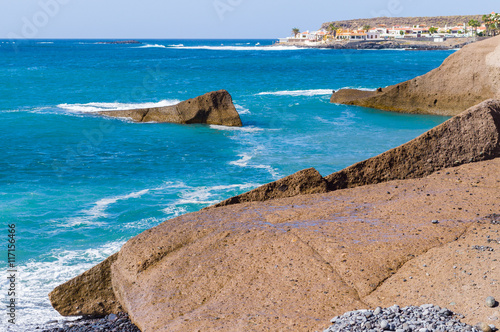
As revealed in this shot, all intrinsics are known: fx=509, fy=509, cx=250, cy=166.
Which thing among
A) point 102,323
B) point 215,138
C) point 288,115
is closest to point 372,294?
point 102,323

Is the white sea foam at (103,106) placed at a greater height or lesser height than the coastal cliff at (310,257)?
lesser

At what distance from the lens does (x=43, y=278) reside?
8.42 m

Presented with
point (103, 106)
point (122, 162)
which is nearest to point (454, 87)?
point (122, 162)

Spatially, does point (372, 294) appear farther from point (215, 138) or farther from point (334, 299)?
point (215, 138)

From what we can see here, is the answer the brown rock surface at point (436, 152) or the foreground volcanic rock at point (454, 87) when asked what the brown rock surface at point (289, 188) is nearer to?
the brown rock surface at point (436, 152)

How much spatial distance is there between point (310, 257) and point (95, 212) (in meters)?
7.17

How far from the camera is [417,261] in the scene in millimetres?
5750

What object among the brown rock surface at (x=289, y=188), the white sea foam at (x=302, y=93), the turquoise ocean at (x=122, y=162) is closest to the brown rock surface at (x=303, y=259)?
the brown rock surface at (x=289, y=188)

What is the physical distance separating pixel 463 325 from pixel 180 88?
37.7m

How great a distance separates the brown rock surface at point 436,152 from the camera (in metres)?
8.40

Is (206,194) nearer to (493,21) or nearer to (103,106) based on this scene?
(103,106)

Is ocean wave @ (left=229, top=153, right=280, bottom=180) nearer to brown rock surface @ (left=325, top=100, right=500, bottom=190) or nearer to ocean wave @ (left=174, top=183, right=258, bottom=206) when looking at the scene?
ocean wave @ (left=174, top=183, right=258, bottom=206)

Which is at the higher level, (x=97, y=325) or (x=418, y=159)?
(x=418, y=159)

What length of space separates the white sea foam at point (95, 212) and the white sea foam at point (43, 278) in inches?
57.5
